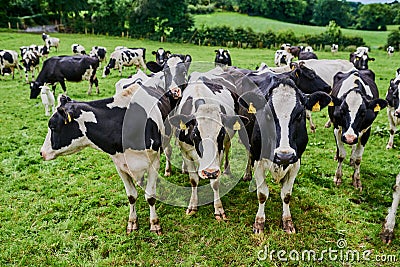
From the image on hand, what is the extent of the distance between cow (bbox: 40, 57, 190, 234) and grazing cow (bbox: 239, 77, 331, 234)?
1.40m

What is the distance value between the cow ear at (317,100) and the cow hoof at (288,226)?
1.62 meters

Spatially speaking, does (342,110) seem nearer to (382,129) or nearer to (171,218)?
(171,218)

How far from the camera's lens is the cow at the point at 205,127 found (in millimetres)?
4141

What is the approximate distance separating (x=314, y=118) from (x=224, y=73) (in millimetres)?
4685

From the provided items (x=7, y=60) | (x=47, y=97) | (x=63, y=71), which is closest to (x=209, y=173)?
(x=47, y=97)

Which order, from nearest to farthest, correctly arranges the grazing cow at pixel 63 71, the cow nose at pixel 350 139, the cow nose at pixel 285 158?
the cow nose at pixel 285 158 < the cow nose at pixel 350 139 < the grazing cow at pixel 63 71

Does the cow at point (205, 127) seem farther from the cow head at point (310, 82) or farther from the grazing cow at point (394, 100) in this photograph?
the grazing cow at point (394, 100)

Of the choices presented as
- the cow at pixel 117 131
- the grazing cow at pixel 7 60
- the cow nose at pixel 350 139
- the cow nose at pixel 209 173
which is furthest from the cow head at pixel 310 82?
the grazing cow at pixel 7 60

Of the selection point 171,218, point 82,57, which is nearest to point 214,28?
point 82,57

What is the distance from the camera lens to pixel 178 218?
5.08 meters

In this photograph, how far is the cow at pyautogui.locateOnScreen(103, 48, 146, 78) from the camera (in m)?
17.2

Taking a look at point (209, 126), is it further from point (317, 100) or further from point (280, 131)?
point (317, 100)

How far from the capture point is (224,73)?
6754 millimetres

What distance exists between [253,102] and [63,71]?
10.0m
